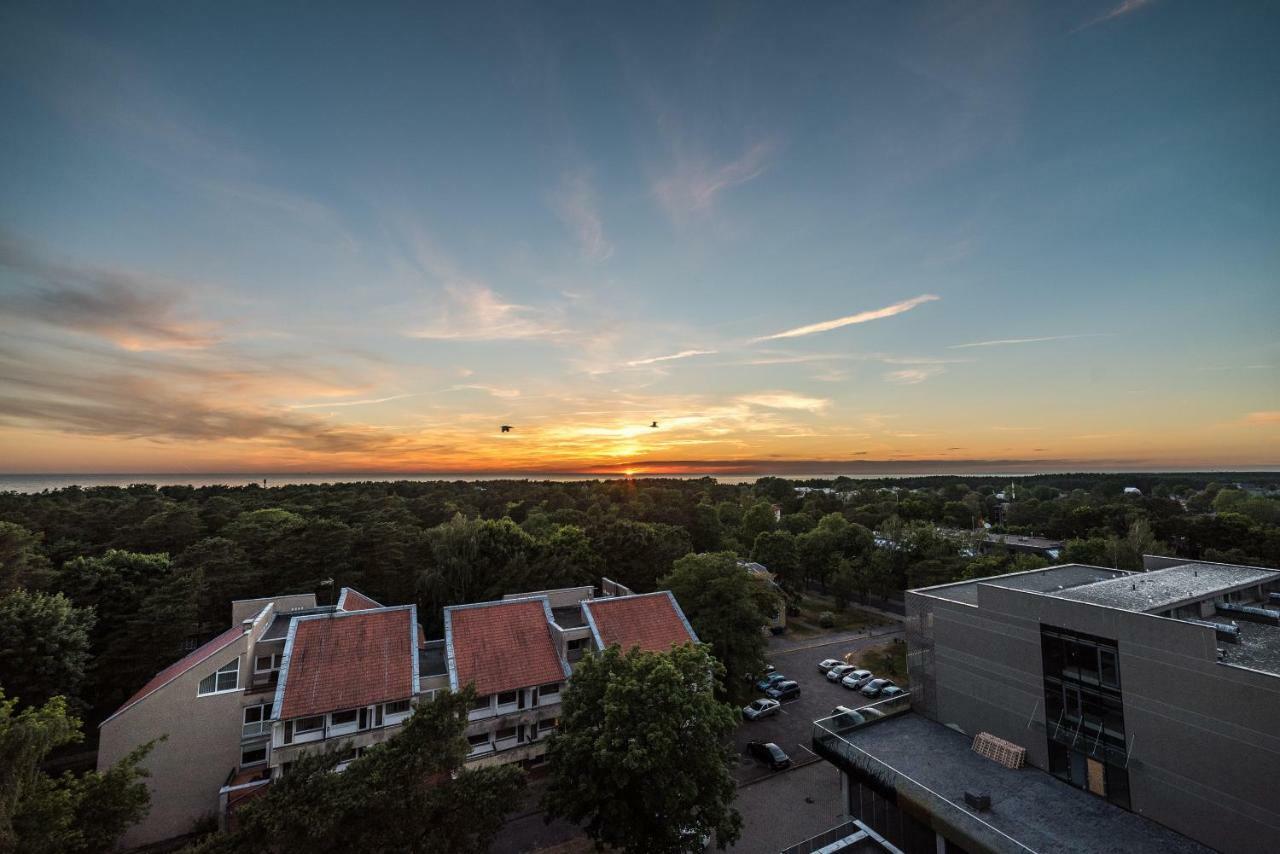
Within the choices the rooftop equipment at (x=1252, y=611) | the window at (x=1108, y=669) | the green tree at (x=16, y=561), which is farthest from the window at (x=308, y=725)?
the rooftop equipment at (x=1252, y=611)

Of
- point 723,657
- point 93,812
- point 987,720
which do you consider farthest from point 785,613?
point 93,812

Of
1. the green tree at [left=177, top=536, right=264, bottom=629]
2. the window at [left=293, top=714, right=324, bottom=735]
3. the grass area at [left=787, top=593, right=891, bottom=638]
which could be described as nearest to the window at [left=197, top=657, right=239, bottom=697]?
the window at [left=293, top=714, right=324, bottom=735]

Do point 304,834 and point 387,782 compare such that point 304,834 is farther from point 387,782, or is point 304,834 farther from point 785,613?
point 785,613

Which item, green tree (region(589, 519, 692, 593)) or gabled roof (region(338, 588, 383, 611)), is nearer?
gabled roof (region(338, 588, 383, 611))

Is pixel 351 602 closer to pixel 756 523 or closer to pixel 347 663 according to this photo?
pixel 347 663

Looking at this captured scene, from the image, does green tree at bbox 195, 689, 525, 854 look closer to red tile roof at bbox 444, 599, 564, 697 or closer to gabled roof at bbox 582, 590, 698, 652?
red tile roof at bbox 444, 599, 564, 697

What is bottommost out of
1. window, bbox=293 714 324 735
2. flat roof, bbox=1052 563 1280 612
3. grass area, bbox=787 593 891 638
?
grass area, bbox=787 593 891 638

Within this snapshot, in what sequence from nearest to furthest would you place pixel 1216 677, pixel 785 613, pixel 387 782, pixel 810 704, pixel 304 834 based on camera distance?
1. pixel 304 834
2. pixel 387 782
3. pixel 1216 677
4. pixel 810 704
5. pixel 785 613
